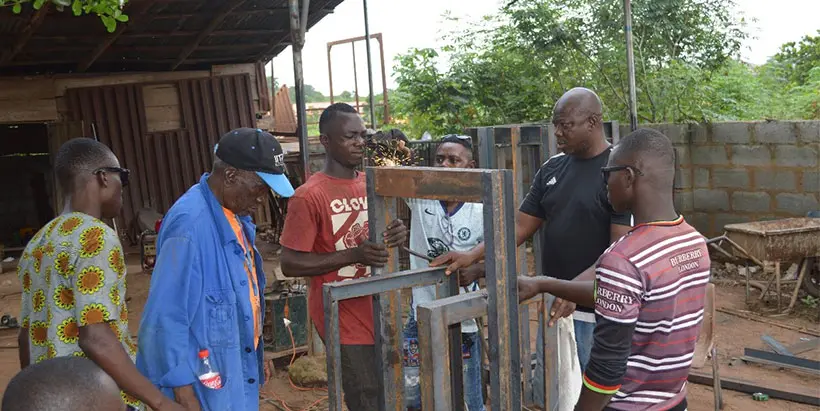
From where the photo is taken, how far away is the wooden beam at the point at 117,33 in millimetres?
9062

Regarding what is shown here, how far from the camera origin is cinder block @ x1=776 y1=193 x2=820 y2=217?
27.5ft

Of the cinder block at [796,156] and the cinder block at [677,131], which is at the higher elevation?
the cinder block at [677,131]

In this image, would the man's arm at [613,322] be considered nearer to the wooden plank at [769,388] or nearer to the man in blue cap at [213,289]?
the man in blue cap at [213,289]

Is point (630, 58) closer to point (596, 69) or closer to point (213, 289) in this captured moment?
point (596, 69)

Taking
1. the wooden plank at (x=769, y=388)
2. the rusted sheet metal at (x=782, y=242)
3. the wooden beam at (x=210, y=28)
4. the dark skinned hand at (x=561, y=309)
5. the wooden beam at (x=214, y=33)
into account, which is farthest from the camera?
the wooden beam at (x=214, y=33)

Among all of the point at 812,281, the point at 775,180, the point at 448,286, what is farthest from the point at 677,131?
the point at 448,286

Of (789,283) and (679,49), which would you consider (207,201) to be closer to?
(789,283)

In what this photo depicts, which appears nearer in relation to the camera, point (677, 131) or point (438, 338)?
point (438, 338)

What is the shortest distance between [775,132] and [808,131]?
1.11ft

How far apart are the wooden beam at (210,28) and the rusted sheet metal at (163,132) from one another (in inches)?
28.3

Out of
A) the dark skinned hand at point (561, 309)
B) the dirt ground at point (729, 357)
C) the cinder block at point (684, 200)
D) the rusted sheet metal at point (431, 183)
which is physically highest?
the rusted sheet metal at point (431, 183)

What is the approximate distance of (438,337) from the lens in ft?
7.80

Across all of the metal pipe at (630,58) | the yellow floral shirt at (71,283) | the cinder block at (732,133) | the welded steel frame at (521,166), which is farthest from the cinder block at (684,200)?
the yellow floral shirt at (71,283)

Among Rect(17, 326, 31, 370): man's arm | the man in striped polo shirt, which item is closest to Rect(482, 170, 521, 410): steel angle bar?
the man in striped polo shirt
